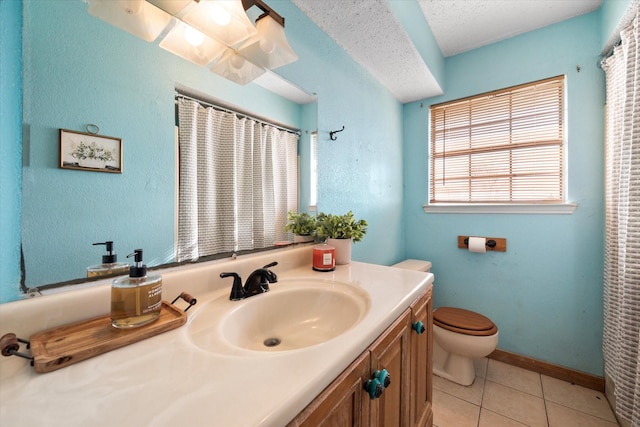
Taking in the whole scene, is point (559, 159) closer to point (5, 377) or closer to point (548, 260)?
point (548, 260)

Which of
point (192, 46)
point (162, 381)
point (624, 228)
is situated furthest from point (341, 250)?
point (624, 228)

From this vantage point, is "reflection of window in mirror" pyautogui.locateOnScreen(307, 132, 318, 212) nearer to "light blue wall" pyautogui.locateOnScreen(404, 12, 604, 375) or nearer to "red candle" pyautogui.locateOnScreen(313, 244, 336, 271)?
"red candle" pyautogui.locateOnScreen(313, 244, 336, 271)

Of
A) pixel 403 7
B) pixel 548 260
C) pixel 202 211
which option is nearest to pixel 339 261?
pixel 202 211

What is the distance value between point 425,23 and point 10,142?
218cm

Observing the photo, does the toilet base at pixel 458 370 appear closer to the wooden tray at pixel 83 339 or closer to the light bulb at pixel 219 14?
the wooden tray at pixel 83 339

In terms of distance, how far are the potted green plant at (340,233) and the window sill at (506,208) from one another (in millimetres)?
1208

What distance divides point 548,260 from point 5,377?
2504 mm

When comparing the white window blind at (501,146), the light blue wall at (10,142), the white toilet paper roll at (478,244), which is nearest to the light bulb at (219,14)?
the light blue wall at (10,142)

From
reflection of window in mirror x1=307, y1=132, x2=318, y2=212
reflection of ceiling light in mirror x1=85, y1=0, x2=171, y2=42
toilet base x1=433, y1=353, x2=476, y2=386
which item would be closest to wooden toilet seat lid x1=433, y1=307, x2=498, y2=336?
toilet base x1=433, y1=353, x2=476, y2=386

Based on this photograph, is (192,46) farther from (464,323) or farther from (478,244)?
(478,244)

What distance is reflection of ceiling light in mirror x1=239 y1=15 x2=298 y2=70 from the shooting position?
875mm

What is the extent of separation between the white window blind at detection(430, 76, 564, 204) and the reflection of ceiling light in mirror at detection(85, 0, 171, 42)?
2.11m

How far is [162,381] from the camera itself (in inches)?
15.2

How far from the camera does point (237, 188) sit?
0.94m
